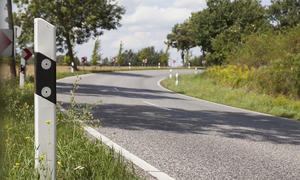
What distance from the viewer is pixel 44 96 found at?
261 cm

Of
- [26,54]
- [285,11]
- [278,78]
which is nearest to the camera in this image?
[26,54]

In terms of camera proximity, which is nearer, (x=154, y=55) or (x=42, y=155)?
(x=42, y=155)

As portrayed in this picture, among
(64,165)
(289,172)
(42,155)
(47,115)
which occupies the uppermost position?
(47,115)

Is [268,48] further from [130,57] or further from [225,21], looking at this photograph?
[130,57]

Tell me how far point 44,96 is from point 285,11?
182ft

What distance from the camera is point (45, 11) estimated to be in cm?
3631

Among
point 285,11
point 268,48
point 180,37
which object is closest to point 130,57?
point 180,37

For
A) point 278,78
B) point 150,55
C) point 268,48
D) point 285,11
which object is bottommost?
point 278,78

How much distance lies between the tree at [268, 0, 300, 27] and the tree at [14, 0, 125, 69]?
86.6ft

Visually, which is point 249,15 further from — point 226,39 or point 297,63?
point 297,63

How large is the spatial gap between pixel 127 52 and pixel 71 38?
47213 millimetres

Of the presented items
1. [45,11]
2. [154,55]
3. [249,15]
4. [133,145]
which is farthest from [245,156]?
[154,55]

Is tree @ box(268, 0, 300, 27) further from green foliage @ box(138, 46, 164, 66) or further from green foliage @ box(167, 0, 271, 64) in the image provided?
green foliage @ box(138, 46, 164, 66)

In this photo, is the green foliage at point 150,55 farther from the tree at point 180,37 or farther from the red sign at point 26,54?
the red sign at point 26,54
